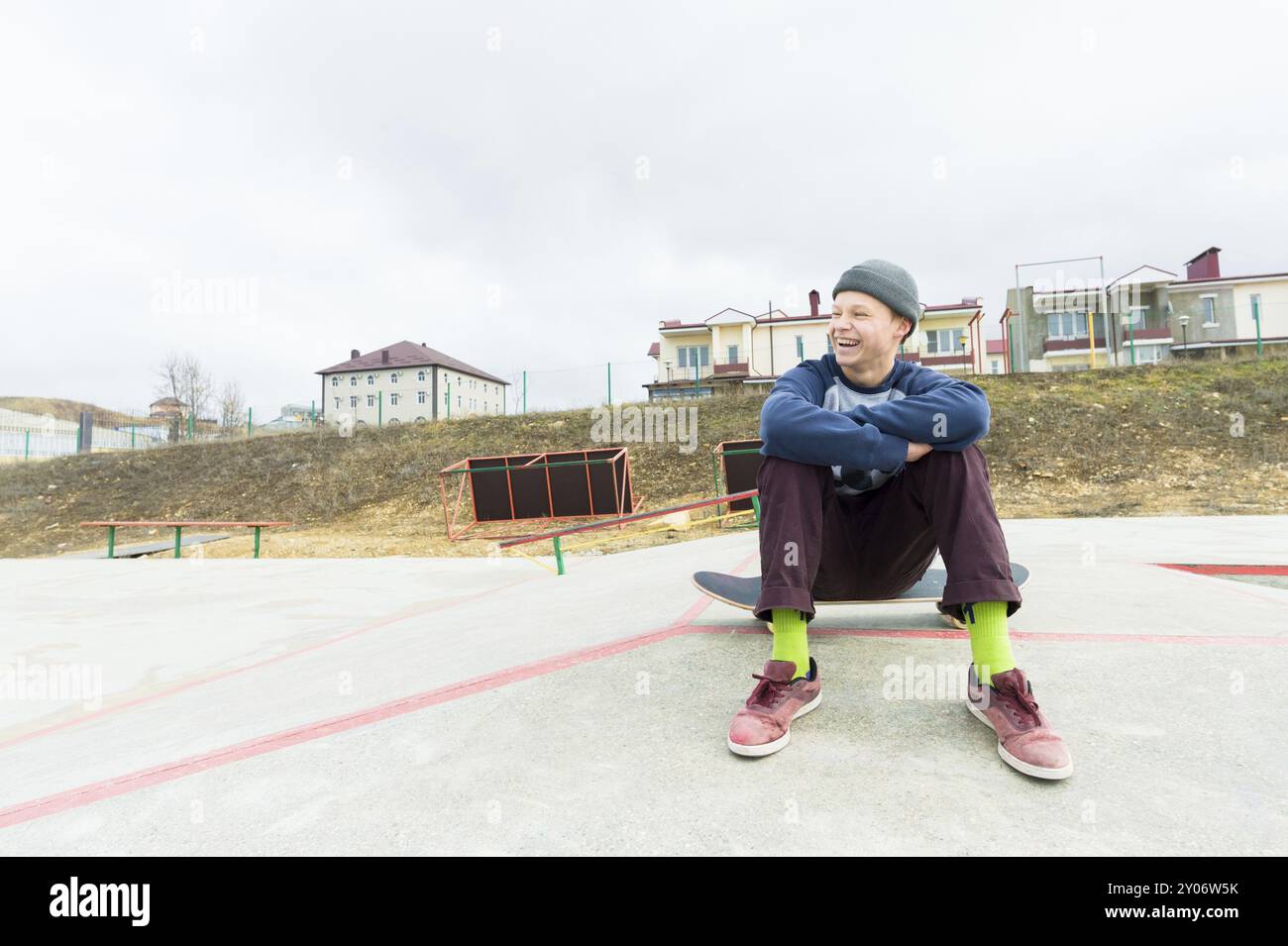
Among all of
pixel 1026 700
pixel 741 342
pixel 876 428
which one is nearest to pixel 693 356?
pixel 741 342

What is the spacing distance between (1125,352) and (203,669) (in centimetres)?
4175

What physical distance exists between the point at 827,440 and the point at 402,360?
58670 millimetres

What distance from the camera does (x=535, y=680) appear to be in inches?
87.3

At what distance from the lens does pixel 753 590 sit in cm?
256

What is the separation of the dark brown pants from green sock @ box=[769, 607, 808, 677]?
0.04 meters

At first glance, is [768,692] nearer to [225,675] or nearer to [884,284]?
[884,284]

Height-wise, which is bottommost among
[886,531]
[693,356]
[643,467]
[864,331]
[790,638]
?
[790,638]

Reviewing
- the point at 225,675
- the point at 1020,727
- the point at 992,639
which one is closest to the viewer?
the point at 1020,727

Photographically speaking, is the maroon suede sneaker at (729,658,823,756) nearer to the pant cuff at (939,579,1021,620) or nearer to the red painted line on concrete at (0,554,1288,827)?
the pant cuff at (939,579,1021,620)

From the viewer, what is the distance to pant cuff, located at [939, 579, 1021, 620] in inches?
62.6

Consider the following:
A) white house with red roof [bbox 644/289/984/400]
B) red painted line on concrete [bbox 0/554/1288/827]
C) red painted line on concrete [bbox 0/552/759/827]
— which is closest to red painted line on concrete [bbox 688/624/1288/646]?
red painted line on concrete [bbox 0/554/1288/827]

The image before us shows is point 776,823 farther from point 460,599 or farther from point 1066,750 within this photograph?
point 460,599

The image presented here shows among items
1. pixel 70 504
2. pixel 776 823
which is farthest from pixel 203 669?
pixel 70 504
